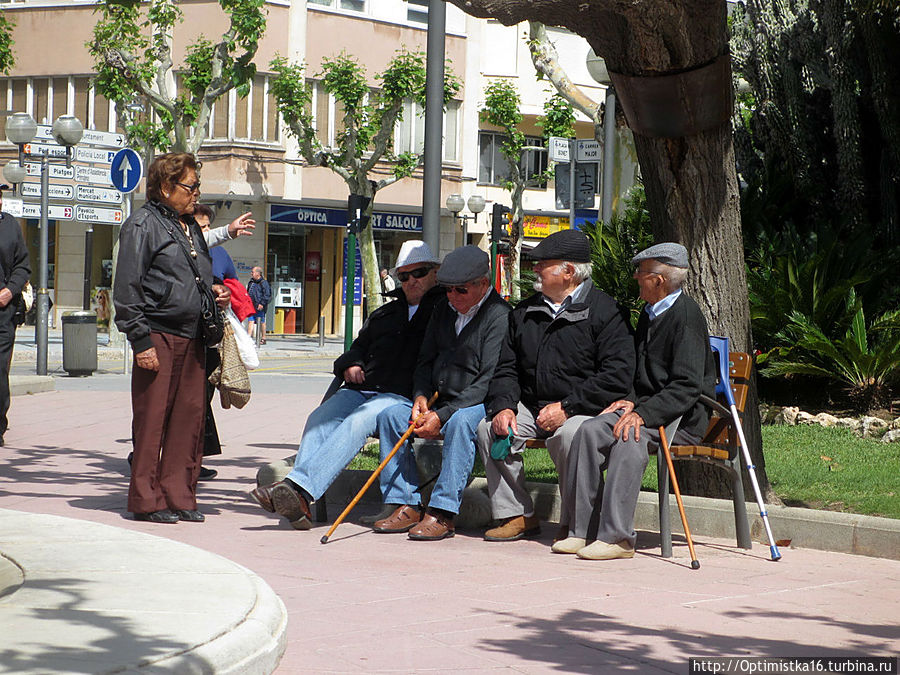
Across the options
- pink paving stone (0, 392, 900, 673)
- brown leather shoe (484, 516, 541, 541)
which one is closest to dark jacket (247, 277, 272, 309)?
pink paving stone (0, 392, 900, 673)

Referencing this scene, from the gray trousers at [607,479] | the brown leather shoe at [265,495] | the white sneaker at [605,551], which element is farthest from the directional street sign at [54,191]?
the white sneaker at [605,551]

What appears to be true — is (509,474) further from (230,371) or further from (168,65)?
(168,65)

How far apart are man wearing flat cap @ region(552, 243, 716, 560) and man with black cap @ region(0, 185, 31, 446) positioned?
5479 mm

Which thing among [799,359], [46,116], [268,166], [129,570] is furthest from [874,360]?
[46,116]

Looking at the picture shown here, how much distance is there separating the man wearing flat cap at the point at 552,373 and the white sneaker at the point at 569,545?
0.19m

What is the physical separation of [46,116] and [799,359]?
102 ft

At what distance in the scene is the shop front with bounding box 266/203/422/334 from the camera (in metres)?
39.1

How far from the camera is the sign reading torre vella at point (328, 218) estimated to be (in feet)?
126

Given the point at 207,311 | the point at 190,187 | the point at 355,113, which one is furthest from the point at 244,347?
the point at 355,113

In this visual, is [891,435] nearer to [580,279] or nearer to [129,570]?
[580,279]

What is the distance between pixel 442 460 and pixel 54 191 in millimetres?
15729

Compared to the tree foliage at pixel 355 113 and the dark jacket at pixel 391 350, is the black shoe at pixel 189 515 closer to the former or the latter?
the dark jacket at pixel 391 350

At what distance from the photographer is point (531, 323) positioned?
24.6 ft

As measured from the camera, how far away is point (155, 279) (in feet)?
24.7
